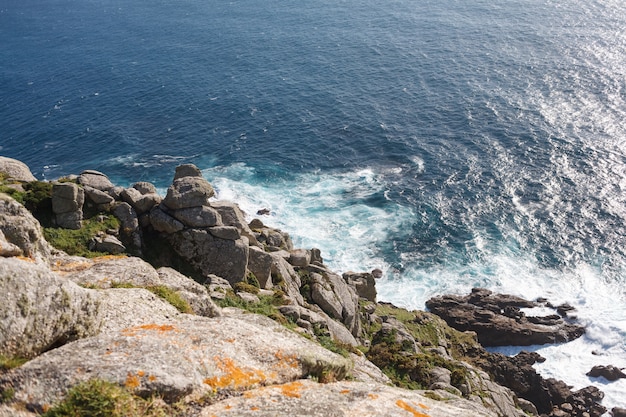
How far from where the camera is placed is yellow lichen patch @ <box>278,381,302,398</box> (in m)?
15.4

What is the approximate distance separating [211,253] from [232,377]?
973 inches

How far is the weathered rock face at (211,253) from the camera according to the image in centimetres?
3931

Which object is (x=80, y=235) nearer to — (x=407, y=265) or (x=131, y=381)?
(x=131, y=381)

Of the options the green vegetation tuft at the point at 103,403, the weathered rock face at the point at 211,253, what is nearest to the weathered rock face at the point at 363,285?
the weathered rock face at the point at 211,253

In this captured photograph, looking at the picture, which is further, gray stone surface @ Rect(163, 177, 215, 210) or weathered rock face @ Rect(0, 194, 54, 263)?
gray stone surface @ Rect(163, 177, 215, 210)

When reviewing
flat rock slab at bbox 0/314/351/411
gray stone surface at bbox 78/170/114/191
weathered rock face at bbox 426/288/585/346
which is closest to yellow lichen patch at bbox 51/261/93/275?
flat rock slab at bbox 0/314/351/411

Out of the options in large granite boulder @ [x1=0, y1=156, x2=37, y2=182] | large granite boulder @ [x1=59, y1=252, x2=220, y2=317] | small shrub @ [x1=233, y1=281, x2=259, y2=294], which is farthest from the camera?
large granite boulder @ [x1=0, y1=156, x2=37, y2=182]

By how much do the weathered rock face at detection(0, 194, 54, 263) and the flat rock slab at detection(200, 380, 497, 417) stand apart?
51.1 ft

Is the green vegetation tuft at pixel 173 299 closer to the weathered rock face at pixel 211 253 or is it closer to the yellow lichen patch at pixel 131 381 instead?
the yellow lichen patch at pixel 131 381

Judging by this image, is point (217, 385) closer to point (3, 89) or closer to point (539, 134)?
point (539, 134)

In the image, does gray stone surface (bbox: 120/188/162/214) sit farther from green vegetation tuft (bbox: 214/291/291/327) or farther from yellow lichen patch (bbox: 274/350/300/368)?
yellow lichen patch (bbox: 274/350/300/368)

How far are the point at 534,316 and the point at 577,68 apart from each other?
286ft

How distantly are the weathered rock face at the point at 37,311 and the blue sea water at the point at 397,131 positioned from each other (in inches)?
2350

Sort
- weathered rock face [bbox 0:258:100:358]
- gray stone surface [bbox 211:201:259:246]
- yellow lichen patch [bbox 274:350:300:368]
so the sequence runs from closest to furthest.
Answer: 1. weathered rock face [bbox 0:258:100:358]
2. yellow lichen patch [bbox 274:350:300:368]
3. gray stone surface [bbox 211:201:259:246]
